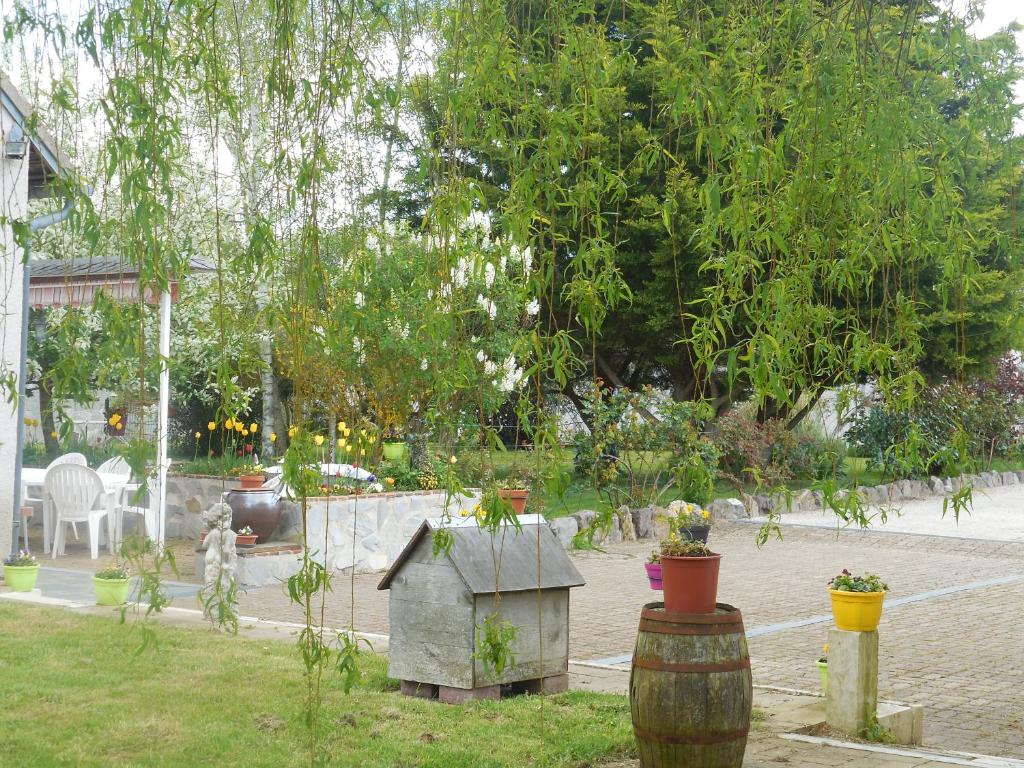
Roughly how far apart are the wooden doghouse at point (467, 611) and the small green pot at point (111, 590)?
3.02 metres

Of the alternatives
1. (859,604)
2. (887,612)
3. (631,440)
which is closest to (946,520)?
(631,440)

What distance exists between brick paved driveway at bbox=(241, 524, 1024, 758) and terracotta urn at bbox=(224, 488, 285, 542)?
0.78 meters

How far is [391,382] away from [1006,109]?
9522 mm

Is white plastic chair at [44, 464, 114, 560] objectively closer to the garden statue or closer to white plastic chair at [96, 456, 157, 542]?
white plastic chair at [96, 456, 157, 542]

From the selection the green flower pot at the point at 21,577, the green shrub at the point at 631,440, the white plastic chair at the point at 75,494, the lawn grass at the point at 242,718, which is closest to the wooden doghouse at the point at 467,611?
the lawn grass at the point at 242,718

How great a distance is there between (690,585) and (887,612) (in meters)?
5.02

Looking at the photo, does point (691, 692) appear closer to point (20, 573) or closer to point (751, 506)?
point (20, 573)

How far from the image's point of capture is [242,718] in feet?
16.6

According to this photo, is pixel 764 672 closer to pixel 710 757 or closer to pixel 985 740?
pixel 985 740

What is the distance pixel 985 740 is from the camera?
202 inches

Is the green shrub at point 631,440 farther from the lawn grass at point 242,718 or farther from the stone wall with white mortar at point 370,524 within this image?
the lawn grass at point 242,718

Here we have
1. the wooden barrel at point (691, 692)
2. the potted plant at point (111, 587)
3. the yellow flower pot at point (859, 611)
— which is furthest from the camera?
the potted plant at point (111, 587)

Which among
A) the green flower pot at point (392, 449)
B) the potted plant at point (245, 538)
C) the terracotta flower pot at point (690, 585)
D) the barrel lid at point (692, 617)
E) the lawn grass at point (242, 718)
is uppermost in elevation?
the green flower pot at point (392, 449)

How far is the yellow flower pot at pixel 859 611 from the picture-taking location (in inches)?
202
